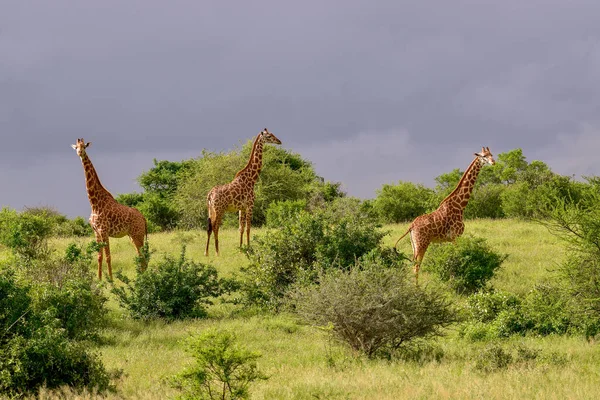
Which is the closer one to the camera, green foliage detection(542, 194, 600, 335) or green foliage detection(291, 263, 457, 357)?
green foliage detection(291, 263, 457, 357)

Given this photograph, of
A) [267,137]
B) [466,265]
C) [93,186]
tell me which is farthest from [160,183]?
[466,265]

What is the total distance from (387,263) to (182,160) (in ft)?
132

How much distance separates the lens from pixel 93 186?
23.6 metres

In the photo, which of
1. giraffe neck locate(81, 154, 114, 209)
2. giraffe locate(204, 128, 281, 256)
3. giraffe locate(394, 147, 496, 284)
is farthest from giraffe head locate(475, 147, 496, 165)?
giraffe neck locate(81, 154, 114, 209)

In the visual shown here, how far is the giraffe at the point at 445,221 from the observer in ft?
72.7

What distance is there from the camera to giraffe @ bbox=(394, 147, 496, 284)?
22172mm

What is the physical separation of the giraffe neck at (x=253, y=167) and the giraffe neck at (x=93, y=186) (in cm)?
524

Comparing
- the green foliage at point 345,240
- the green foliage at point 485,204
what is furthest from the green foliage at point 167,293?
the green foliage at point 485,204

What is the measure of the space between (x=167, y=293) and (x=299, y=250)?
3.46 metres

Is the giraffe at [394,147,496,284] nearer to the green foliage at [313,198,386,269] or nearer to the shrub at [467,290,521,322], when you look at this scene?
the green foliage at [313,198,386,269]

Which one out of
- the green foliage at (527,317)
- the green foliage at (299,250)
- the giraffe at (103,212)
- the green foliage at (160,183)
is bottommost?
the green foliage at (527,317)

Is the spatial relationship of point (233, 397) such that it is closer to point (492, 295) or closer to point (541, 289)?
point (541, 289)

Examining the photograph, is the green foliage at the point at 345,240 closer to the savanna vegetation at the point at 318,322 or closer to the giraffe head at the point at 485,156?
the savanna vegetation at the point at 318,322

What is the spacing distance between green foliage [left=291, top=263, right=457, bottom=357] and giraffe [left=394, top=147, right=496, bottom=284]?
7.62 meters
